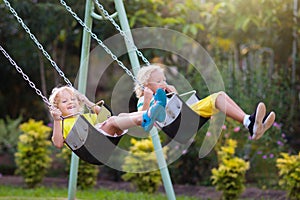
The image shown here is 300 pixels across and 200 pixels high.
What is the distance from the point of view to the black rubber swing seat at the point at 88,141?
3.89 metres

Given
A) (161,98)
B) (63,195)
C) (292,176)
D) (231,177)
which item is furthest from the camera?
(63,195)

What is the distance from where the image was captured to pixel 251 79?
7379mm

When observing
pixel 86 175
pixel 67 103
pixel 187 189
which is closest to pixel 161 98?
pixel 67 103

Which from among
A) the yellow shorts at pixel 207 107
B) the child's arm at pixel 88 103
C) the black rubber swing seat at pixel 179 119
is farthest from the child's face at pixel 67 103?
the yellow shorts at pixel 207 107

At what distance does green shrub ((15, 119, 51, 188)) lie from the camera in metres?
6.80

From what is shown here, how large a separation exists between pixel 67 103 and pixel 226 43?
17.3 feet

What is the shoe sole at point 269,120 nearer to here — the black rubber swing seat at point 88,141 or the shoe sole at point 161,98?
the shoe sole at point 161,98

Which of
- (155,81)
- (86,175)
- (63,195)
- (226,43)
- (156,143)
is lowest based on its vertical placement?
(63,195)

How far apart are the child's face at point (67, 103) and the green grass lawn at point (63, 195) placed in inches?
71.1

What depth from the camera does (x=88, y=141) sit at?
155 inches

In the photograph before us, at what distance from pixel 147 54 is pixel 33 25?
161 cm

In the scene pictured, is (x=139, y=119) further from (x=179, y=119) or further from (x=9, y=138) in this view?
(x=9, y=138)

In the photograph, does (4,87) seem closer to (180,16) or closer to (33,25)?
(33,25)

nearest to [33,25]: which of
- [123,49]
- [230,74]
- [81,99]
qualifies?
[123,49]
